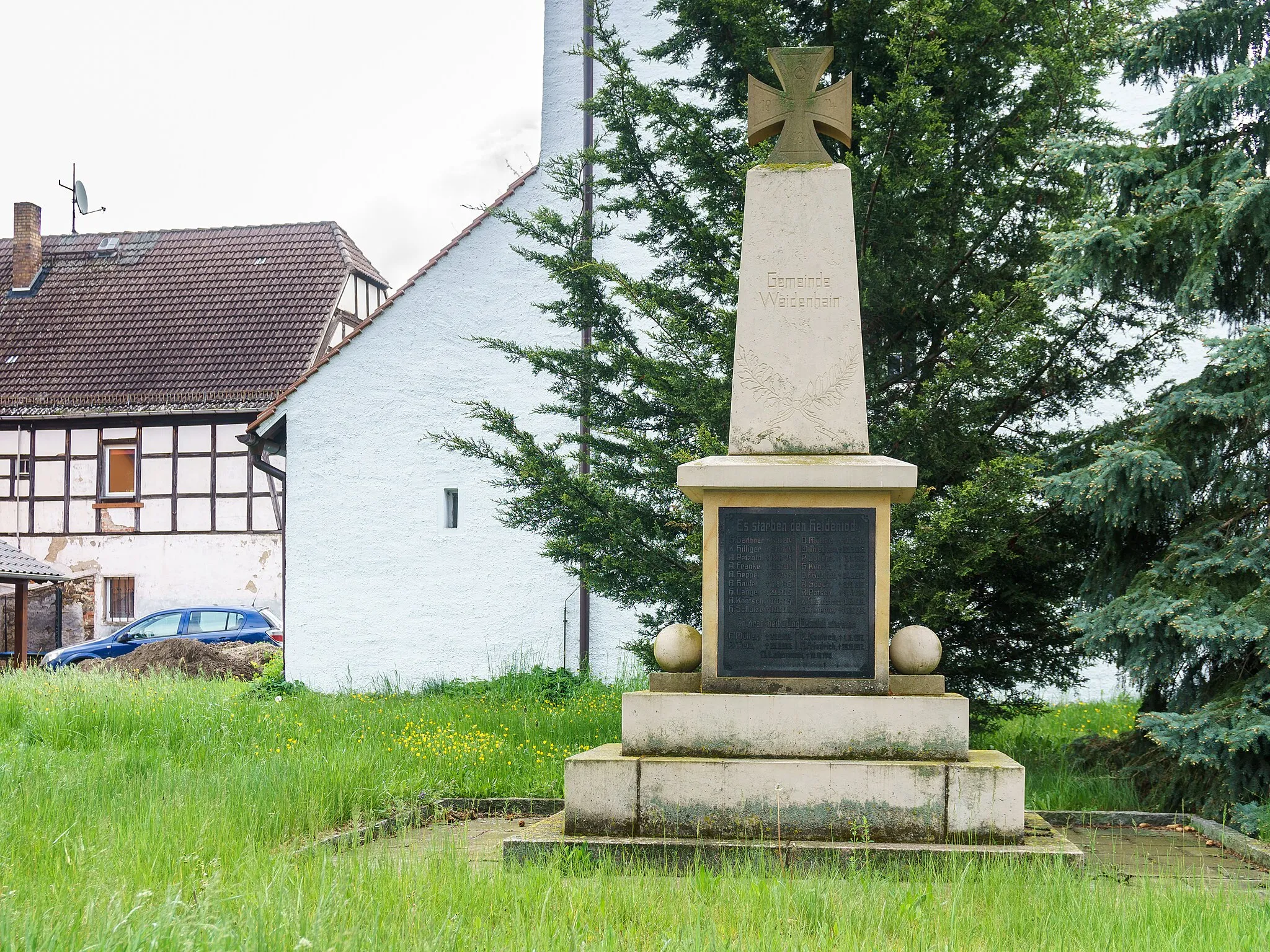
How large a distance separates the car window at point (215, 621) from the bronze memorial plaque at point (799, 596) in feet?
60.3

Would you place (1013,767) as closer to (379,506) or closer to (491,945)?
(491,945)

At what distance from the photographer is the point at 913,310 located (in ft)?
31.4

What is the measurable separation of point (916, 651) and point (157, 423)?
2251 cm

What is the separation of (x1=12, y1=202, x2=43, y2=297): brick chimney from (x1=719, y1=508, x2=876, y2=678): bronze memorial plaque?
28180mm

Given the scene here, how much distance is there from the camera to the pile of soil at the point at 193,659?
1920 centimetres

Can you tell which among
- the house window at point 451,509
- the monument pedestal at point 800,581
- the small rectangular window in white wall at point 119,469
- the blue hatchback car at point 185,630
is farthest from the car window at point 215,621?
the monument pedestal at point 800,581

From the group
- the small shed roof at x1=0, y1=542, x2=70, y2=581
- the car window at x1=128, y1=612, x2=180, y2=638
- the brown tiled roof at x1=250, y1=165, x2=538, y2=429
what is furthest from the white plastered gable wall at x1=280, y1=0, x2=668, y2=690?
the small shed roof at x1=0, y1=542, x2=70, y2=581

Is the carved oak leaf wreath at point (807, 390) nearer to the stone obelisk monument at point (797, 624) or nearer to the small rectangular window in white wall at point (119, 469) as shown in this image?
the stone obelisk monument at point (797, 624)

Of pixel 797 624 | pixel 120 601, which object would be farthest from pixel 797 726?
pixel 120 601

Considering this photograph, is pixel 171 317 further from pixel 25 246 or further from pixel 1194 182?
pixel 1194 182

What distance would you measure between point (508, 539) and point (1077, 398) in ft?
27.9

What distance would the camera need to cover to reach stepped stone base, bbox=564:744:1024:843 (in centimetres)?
595

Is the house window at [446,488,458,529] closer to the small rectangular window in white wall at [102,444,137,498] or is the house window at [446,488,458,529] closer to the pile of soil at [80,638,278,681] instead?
the pile of soil at [80,638,278,681]

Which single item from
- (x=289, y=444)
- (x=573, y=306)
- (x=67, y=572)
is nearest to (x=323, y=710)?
(x=573, y=306)
